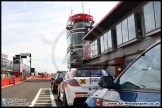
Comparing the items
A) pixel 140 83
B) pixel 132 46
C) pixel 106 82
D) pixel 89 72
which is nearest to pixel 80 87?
pixel 89 72

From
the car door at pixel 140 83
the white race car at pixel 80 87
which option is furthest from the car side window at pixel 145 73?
the white race car at pixel 80 87

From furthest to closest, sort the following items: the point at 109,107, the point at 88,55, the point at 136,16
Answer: the point at 88,55, the point at 136,16, the point at 109,107

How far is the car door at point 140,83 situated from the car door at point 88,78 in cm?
338

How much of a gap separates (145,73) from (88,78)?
3.96m

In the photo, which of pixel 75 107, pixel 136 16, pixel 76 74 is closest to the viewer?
pixel 75 107

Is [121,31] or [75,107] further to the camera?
[121,31]

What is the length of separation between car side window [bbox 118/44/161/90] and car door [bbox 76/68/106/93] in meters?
3.44

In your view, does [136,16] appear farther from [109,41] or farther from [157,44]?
[157,44]

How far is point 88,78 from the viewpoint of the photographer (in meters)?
6.97

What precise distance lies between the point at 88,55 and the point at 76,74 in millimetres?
35474

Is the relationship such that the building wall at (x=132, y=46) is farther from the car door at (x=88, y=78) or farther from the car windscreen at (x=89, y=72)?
the car door at (x=88, y=78)

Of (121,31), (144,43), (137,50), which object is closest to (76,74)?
(144,43)

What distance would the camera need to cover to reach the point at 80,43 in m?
59.7

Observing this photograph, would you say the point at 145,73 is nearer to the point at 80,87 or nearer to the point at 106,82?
the point at 106,82
